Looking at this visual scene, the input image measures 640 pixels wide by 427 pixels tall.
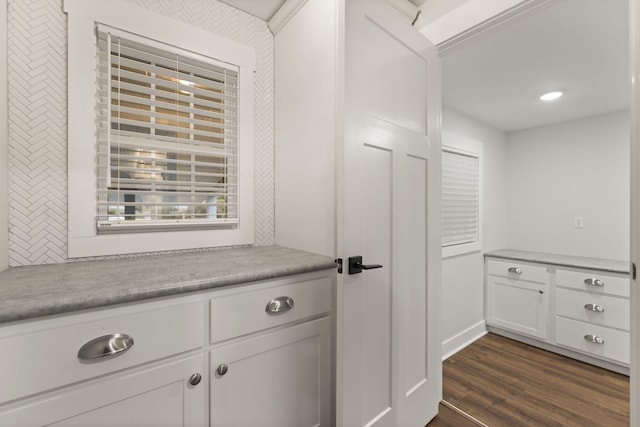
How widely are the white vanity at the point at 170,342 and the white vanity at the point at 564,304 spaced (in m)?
2.45

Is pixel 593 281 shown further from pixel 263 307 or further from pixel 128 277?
pixel 128 277

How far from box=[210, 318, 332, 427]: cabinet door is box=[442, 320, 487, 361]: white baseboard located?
1687 mm

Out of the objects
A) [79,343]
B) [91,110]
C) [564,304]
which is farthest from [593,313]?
[91,110]

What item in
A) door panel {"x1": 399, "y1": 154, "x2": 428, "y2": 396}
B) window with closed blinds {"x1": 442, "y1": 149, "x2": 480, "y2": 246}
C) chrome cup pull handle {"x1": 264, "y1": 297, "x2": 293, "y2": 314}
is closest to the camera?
chrome cup pull handle {"x1": 264, "y1": 297, "x2": 293, "y2": 314}

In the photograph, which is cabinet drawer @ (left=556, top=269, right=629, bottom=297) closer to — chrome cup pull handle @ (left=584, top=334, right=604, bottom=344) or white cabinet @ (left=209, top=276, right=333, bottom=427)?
chrome cup pull handle @ (left=584, top=334, right=604, bottom=344)

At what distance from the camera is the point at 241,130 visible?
1.67 m

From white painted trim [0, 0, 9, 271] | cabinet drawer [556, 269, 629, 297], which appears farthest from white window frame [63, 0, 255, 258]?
cabinet drawer [556, 269, 629, 297]

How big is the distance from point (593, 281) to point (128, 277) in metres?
3.29

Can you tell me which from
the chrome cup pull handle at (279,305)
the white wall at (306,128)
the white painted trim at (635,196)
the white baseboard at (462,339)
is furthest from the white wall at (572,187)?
the chrome cup pull handle at (279,305)

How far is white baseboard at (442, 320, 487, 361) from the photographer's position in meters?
2.59

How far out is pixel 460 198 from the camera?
112 inches

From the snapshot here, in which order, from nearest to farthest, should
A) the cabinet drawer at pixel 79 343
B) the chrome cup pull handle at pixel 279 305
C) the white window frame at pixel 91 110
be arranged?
1. the cabinet drawer at pixel 79 343
2. the chrome cup pull handle at pixel 279 305
3. the white window frame at pixel 91 110

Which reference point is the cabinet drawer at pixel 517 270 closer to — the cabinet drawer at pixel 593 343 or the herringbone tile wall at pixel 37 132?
the cabinet drawer at pixel 593 343

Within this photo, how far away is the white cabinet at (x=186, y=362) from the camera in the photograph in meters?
0.77
